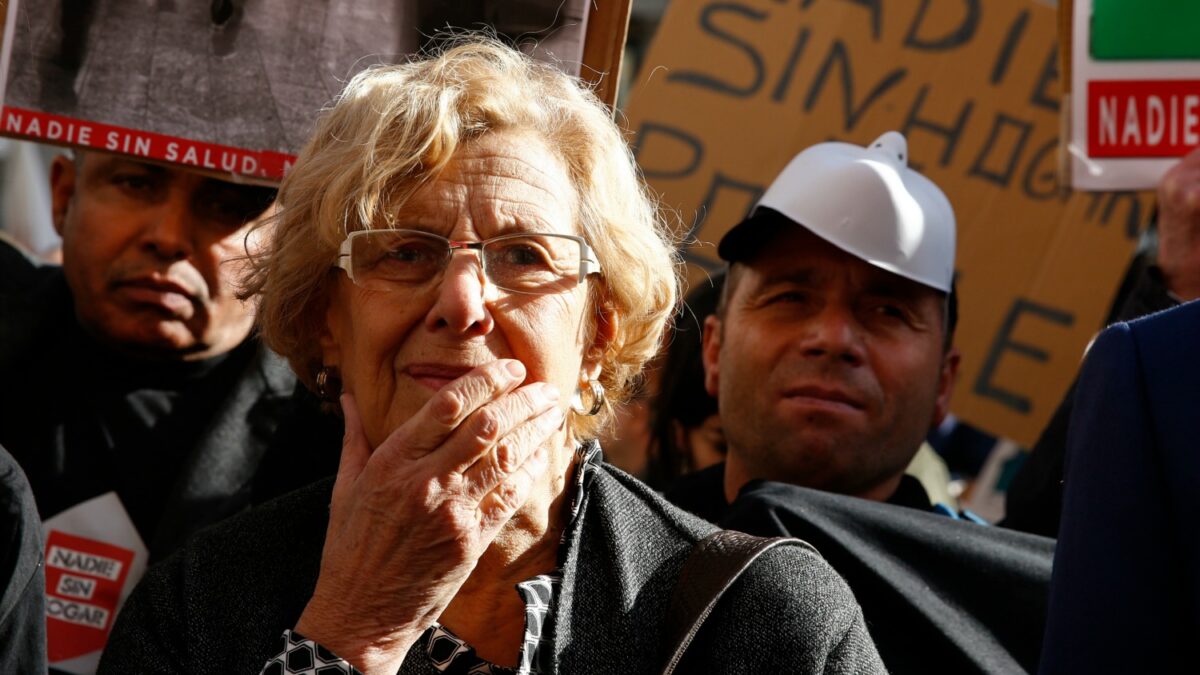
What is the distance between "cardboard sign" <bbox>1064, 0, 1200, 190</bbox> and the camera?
11.3 ft

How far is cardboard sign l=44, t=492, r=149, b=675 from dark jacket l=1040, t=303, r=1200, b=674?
6.18 feet

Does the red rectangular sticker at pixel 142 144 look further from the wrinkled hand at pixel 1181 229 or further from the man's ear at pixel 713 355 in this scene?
the wrinkled hand at pixel 1181 229

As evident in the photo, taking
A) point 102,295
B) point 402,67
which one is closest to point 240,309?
point 102,295

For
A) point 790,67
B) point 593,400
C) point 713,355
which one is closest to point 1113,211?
point 790,67

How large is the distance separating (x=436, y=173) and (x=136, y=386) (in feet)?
4.08

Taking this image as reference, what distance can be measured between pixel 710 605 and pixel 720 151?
7.90 ft

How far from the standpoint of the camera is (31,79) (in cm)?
277

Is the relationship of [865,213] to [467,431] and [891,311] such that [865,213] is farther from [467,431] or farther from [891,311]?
[467,431]

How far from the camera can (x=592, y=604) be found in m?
2.18

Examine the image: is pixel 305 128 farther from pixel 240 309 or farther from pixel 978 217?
pixel 978 217

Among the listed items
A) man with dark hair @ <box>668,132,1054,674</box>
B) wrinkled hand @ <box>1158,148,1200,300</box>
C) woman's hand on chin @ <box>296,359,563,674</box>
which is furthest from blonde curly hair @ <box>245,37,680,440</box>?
wrinkled hand @ <box>1158,148,1200,300</box>

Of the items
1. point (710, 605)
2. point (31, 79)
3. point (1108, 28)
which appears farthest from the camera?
point (1108, 28)

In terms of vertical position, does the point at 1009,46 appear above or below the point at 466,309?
above

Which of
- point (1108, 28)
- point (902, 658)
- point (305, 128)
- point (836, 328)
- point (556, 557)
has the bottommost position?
point (902, 658)
